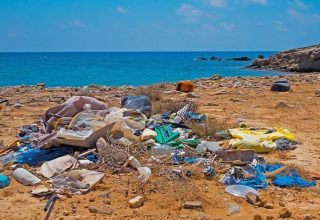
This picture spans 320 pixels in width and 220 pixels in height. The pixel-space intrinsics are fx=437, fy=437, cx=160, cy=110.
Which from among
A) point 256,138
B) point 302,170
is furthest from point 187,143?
point 302,170

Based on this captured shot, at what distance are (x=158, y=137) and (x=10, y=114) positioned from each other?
14.3ft

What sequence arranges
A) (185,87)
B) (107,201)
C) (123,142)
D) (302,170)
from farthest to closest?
(185,87) → (123,142) → (302,170) → (107,201)

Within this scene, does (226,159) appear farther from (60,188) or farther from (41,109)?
(41,109)

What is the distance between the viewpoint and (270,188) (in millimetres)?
4855

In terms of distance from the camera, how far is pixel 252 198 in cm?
442

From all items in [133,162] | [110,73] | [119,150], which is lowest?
[110,73]

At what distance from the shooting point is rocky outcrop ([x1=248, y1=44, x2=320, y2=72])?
1352 inches

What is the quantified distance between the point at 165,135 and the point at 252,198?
2409 millimetres

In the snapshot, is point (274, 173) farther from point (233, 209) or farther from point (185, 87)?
point (185, 87)

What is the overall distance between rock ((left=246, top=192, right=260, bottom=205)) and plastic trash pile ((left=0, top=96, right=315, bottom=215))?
33 centimetres

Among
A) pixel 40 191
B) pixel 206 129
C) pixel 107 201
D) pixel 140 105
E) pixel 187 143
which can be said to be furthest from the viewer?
pixel 140 105

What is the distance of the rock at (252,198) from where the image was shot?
4.40 metres

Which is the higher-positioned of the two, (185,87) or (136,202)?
(136,202)

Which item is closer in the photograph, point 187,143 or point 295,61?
point 187,143
